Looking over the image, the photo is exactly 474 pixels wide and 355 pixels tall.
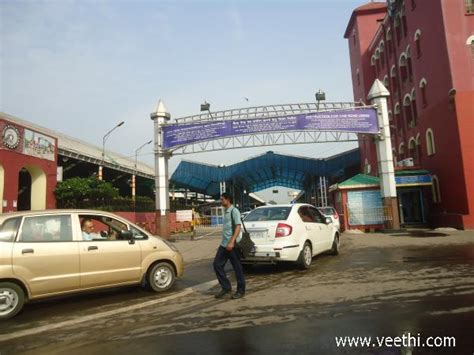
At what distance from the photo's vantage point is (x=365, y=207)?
22.0 meters

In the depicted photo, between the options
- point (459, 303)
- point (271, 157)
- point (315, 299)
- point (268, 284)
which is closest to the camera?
point (459, 303)

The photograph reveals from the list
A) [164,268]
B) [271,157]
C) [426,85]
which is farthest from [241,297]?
[271,157]

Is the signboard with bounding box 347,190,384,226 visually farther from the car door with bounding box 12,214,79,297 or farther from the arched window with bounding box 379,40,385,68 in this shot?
the car door with bounding box 12,214,79,297

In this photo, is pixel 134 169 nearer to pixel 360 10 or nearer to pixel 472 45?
pixel 360 10

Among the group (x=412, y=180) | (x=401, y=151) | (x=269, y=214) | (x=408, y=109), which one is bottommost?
(x=269, y=214)

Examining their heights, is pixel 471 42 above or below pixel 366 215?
above

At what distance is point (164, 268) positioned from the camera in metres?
7.81

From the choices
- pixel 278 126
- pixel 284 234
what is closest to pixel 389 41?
pixel 278 126

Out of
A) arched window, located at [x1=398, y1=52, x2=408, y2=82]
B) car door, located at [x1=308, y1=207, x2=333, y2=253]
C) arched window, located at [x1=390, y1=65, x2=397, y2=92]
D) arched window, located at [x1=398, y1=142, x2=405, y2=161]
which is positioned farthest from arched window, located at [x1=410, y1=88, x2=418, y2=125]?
car door, located at [x1=308, y1=207, x2=333, y2=253]

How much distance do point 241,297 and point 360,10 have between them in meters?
35.5

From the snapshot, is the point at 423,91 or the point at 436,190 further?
the point at 423,91

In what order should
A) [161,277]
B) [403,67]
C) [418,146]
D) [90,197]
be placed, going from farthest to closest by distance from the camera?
[90,197] → [403,67] → [418,146] → [161,277]

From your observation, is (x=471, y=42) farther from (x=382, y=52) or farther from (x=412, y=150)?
(x=382, y=52)

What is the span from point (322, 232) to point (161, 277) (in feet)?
16.1
